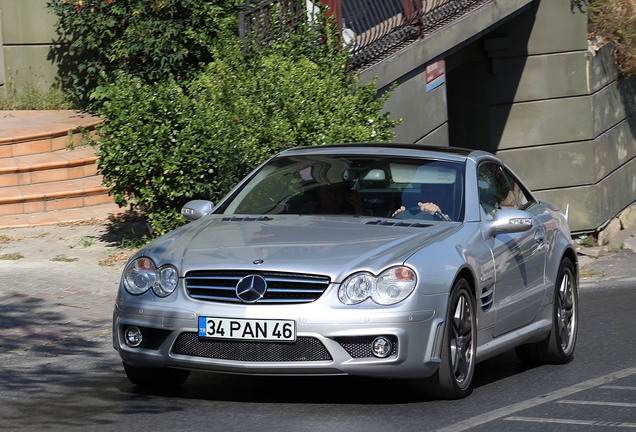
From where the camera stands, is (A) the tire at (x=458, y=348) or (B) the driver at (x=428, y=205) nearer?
(A) the tire at (x=458, y=348)

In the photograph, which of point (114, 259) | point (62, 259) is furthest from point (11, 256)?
point (114, 259)

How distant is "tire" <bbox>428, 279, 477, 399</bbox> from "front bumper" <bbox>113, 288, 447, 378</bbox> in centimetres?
11

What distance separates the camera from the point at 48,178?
14383 mm

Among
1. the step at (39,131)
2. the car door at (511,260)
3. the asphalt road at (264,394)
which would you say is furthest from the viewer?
the step at (39,131)

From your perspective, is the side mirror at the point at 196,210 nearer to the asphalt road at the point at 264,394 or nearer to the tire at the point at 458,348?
the asphalt road at the point at 264,394

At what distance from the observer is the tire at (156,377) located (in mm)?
7102

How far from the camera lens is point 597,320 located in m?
10.7

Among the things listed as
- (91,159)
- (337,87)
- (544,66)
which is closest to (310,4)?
(337,87)

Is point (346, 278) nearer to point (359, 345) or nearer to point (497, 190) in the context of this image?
point (359, 345)

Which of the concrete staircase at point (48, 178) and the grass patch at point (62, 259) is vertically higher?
the concrete staircase at point (48, 178)

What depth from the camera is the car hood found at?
654 centimetres

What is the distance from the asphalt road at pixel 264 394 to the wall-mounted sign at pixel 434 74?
17.6ft

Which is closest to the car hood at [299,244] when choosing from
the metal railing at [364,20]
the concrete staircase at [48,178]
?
the metal railing at [364,20]

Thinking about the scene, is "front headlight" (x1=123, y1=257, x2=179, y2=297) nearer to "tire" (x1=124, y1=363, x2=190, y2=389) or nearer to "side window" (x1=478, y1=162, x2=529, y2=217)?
"tire" (x1=124, y1=363, x2=190, y2=389)
